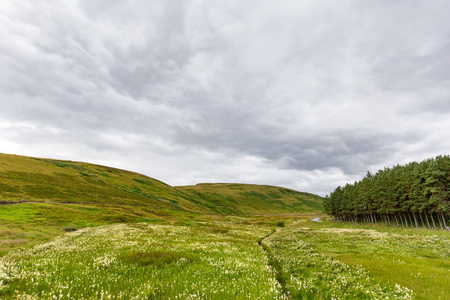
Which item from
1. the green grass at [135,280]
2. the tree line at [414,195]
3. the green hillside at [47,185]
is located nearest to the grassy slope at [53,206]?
the green hillside at [47,185]

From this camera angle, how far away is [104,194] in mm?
96438

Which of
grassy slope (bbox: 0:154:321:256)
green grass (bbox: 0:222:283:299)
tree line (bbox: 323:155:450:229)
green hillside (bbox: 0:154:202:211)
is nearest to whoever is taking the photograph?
green grass (bbox: 0:222:283:299)

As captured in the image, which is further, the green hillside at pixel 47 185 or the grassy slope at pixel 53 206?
the green hillside at pixel 47 185

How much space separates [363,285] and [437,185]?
243 ft

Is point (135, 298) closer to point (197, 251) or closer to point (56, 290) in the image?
Result: point (56, 290)

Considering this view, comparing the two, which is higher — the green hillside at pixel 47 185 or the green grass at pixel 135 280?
the green hillside at pixel 47 185

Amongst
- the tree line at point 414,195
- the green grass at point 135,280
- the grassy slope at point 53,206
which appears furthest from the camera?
the tree line at point 414,195

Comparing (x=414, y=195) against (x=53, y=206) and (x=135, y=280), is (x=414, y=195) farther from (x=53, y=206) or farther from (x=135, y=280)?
(x=53, y=206)

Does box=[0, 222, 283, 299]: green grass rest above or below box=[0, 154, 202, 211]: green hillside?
below

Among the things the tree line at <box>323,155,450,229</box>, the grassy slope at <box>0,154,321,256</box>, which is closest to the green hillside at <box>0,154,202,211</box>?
the grassy slope at <box>0,154,321,256</box>

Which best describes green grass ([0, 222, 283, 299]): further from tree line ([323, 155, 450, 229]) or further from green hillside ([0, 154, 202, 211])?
tree line ([323, 155, 450, 229])

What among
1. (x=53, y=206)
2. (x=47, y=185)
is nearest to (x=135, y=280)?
(x=53, y=206)

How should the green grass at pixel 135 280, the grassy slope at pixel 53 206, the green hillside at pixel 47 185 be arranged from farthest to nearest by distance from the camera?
the green hillside at pixel 47 185 → the grassy slope at pixel 53 206 → the green grass at pixel 135 280

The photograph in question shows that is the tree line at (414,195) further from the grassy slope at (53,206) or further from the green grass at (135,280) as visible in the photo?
the green grass at (135,280)
